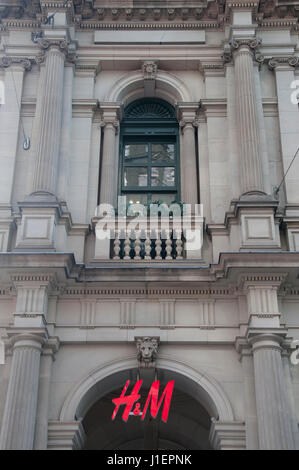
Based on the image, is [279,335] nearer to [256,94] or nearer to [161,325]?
[161,325]

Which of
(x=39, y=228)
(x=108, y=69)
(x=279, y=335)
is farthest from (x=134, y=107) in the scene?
(x=279, y=335)

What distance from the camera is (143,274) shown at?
14.1 metres

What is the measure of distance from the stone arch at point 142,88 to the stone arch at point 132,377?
7266 mm

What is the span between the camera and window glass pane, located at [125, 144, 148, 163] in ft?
57.2

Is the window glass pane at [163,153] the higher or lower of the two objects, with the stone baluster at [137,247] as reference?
higher

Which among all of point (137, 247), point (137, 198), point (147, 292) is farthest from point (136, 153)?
point (147, 292)

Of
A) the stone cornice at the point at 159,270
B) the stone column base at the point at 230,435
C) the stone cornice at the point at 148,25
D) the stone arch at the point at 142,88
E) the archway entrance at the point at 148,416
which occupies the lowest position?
the stone column base at the point at 230,435

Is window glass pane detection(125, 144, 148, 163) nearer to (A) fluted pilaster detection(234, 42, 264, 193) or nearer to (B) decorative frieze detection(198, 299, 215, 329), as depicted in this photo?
(A) fluted pilaster detection(234, 42, 264, 193)

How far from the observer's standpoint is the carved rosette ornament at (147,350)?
13.4m

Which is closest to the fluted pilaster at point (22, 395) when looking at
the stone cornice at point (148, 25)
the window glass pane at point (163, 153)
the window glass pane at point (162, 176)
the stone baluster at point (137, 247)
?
the stone baluster at point (137, 247)

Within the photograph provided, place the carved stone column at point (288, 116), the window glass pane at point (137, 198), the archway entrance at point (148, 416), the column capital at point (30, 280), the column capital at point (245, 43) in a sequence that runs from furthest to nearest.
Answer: the column capital at point (245, 43) → the window glass pane at point (137, 198) → the carved stone column at point (288, 116) → the column capital at point (30, 280) → the archway entrance at point (148, 416)

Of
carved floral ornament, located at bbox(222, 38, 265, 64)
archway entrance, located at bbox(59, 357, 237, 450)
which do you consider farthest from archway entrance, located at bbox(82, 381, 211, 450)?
carved floral ornament, located at bbox(222, 38, 265, 64)

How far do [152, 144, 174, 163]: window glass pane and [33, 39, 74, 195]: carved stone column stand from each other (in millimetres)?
2677

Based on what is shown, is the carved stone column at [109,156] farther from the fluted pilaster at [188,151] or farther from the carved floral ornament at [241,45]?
the carved floral ornament at [241,45]
